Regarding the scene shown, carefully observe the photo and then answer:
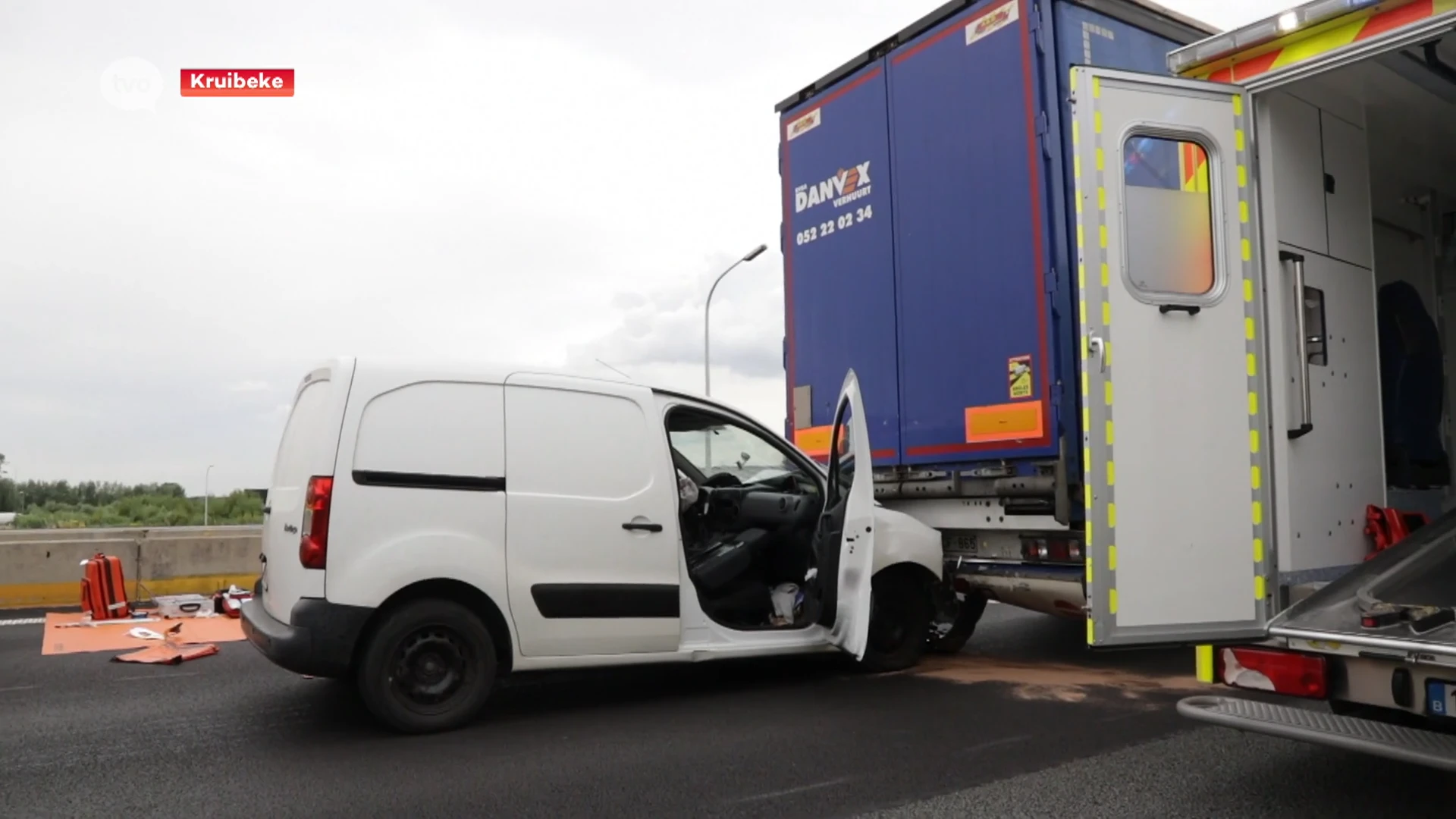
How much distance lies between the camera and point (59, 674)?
6.47 m

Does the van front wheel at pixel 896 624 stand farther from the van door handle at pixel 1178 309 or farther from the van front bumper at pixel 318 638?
the van front bumper at pixel 318 638

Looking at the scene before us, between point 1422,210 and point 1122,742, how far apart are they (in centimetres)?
406

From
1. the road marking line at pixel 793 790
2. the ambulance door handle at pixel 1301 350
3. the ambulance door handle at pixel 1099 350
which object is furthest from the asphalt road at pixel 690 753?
the ambulance door handle at pixel 1099 350

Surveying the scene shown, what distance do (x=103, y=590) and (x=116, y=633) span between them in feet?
2.54

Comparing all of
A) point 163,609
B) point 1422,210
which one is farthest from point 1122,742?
point 163,609

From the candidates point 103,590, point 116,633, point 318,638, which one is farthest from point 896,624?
point 103,590

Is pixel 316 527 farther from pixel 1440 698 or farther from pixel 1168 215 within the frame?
pixel 1440 698

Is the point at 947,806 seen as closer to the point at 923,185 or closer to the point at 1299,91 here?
the point at 1299,91

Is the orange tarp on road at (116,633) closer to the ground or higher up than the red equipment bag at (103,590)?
closer to the ground

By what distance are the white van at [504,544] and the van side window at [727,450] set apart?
4 centimetres

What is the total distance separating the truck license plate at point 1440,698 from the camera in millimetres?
3312

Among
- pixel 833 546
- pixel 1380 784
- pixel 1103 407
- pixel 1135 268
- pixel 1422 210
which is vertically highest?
pixel 1422 210

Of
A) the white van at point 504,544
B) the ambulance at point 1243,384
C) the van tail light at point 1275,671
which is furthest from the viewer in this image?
the white van at point 504,544

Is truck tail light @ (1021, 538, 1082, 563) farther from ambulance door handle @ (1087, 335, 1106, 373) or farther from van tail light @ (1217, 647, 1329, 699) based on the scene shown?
ambulance door handle @ (1087, 335, 1106, 373)
